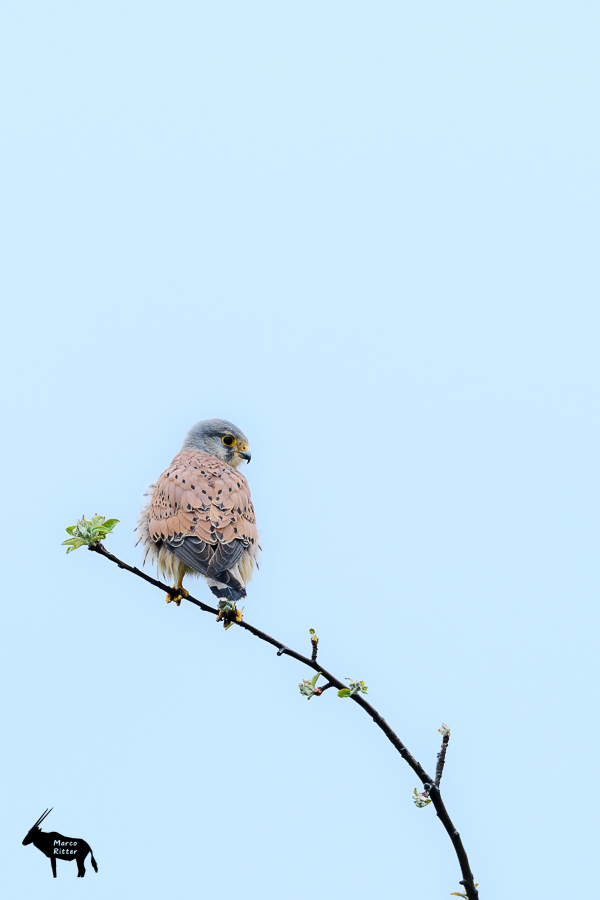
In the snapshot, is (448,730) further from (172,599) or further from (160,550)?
(160,550)

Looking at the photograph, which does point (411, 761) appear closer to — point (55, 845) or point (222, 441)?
point (55, 845)

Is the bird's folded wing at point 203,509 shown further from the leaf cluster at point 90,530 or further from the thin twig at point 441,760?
the thin twig at point 441,760

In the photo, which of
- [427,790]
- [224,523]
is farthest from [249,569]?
[427,790]

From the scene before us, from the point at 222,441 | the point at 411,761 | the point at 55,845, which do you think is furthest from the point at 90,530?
the point at 222,441

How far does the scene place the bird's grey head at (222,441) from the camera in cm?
600

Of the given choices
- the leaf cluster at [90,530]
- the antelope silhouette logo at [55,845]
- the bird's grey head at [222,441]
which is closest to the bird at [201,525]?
the bird's grey head at [222,441]

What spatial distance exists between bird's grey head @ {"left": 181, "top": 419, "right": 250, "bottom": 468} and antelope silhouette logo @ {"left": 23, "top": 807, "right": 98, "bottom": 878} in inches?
124

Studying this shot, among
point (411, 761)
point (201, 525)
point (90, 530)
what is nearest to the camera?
point (411, 761)

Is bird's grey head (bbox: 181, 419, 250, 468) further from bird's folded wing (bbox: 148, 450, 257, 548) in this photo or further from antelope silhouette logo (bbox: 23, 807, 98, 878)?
antelope silhouette logo (bbox: 23, 807, 98, 878)

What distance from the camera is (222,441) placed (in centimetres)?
602

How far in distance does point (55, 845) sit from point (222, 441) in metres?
3.28

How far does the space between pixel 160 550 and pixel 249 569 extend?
0.51 metres

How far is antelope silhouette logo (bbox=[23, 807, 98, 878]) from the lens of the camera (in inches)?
116

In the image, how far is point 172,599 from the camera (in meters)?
4.79
